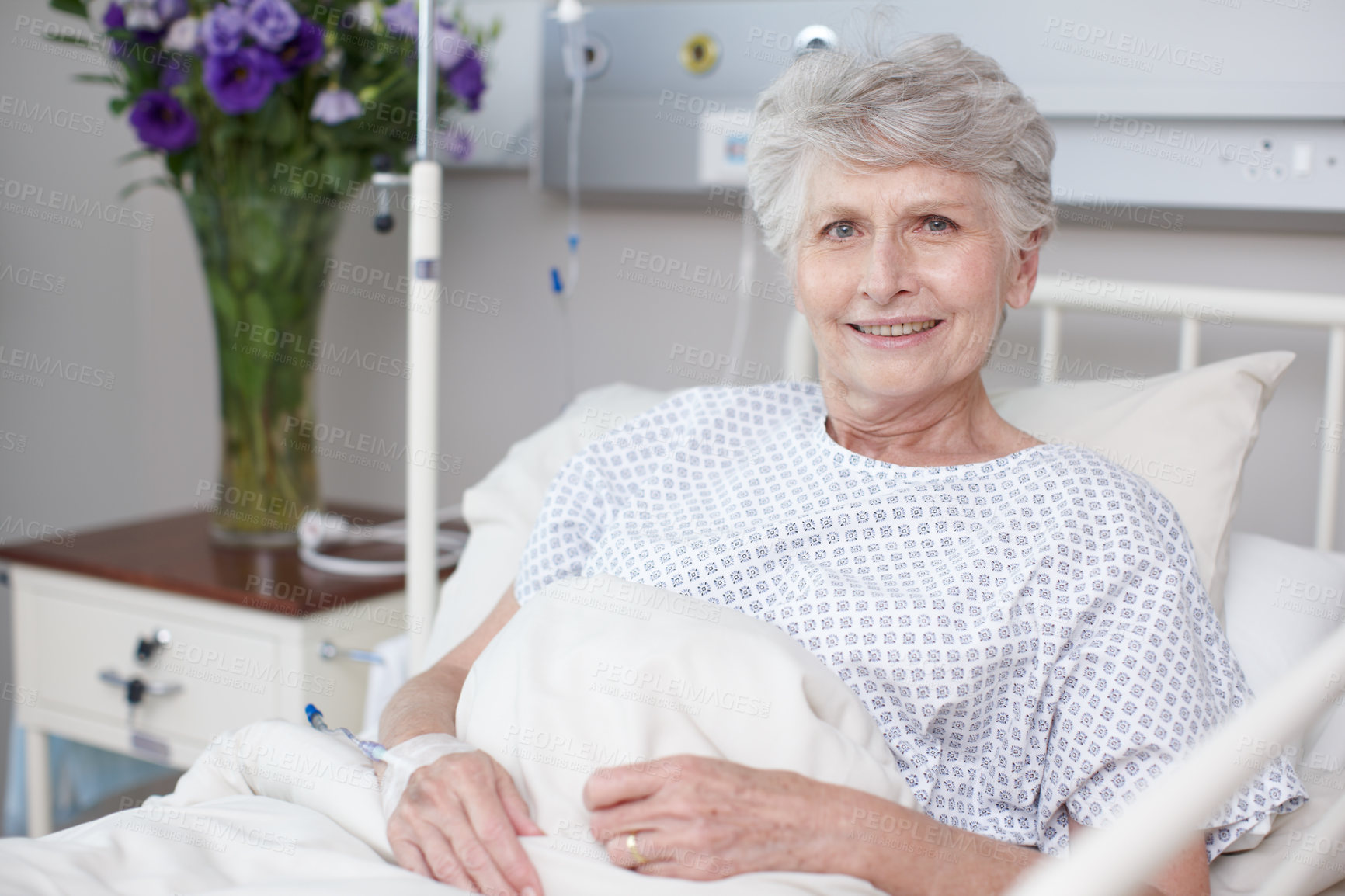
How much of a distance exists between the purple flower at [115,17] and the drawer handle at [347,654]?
2.88ft

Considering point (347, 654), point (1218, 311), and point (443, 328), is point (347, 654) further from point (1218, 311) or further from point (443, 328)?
point (1218, 311)

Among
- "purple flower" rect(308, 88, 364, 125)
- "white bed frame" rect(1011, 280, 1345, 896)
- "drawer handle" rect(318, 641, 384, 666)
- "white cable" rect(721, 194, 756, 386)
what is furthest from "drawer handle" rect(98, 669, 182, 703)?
"white bed frame" rect(1011, 280, 1345, 896)

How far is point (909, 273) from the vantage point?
112cm

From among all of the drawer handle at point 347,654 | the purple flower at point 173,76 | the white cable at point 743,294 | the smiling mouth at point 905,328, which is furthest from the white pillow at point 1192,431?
the purple flower at point 173,76

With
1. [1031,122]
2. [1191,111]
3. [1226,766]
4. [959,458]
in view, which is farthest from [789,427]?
[1226,766]

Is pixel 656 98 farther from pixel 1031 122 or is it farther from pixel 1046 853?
pixel 1046 853

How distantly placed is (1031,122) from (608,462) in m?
0.54

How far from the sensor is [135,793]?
2.00m

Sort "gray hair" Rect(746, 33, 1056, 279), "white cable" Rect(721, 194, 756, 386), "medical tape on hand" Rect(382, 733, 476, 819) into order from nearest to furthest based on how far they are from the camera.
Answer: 1. "medical tape on hand" Rect(382, 733, 476, 819)
2. "gray hair" Rect(746, 33, 1056, 279)
3. "white cable" Rect(721, 194, 756, 386)

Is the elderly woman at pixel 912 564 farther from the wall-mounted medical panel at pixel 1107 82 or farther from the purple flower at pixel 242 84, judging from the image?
the purple flower at pixel 242 84

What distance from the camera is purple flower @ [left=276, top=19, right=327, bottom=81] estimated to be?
1.62 m

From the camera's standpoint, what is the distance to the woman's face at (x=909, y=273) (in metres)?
1.10

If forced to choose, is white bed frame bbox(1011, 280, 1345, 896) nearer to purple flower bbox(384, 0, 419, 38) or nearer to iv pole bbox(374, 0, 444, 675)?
iv pole bbox(374, 0, 444, 675)

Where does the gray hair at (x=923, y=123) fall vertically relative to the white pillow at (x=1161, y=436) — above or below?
above
